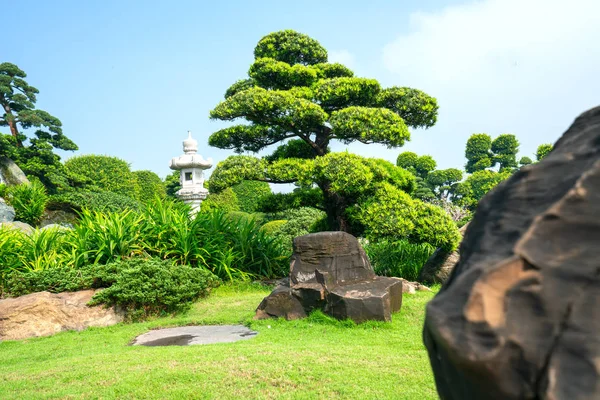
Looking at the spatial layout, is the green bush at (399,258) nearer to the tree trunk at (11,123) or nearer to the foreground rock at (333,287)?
the foreground rock at (333,287)

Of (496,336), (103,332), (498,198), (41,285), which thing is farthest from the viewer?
(41,285)

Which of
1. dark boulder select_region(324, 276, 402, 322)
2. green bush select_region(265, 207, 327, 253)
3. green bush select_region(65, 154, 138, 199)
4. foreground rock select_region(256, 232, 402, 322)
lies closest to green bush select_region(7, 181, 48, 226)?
green bush select_region(65, 154, 138, 199)

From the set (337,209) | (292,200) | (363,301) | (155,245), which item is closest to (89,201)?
(155,245)

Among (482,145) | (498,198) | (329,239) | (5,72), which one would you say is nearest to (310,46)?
(329,239)

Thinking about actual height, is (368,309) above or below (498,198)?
below

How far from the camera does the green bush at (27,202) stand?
49.9ft

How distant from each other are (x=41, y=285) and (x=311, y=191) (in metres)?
5.10

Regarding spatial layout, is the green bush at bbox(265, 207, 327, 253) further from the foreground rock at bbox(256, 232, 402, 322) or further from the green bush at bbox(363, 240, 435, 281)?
the foreground rock at bbox(256, 232, 402, 322)

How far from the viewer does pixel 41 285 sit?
7.50 metres

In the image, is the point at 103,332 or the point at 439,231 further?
the point at 439,231

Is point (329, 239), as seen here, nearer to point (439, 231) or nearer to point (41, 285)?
point (439, 231)

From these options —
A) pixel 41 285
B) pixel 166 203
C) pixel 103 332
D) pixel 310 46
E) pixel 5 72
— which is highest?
pixel 5 72

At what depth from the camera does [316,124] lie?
9906mm

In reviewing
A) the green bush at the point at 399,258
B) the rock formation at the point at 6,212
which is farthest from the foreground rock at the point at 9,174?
the green bush at the point at 399,258
